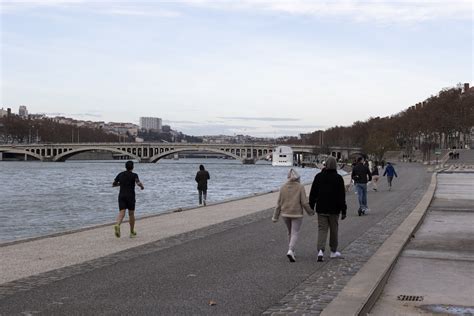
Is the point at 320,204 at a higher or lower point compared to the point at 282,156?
higher

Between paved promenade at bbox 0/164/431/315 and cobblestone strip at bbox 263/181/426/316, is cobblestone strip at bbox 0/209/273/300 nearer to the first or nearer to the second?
paved promenade at bbox 0/164/431/315

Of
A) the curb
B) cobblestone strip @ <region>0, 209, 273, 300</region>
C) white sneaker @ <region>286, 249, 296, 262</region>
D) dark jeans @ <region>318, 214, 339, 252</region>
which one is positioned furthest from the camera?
dark jeans @ <region>318, 214, 339, 252</region>

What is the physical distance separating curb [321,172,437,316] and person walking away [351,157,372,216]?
582cm

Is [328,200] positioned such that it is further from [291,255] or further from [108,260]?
[108,260]

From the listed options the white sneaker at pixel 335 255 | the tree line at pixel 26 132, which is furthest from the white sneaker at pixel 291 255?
the tree line at pixel 26 132

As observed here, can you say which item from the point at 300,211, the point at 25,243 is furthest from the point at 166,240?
the point at 300,211

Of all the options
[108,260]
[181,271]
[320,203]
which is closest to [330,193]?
[320,203]

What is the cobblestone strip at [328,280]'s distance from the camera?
716 cm

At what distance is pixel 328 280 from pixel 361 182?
1078cm

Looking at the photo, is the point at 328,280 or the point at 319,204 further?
the point at 319,204

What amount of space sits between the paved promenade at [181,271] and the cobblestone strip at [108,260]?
15 mm

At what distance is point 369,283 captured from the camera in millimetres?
8086

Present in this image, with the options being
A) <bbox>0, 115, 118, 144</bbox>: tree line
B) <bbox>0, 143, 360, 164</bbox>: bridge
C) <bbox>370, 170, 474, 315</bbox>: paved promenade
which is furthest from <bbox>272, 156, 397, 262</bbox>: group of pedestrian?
<bbox>0, 115, 118, 144</bbox>: tree line

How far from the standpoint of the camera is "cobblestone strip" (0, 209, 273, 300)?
336 inches
